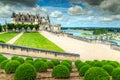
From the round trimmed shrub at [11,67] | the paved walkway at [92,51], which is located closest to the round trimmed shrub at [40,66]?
the round trimmed shrub at [11,67]

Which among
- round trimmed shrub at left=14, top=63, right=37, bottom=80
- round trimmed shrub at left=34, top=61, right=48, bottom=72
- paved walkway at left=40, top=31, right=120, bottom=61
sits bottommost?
paved walkway at left=40, top=31, right=120, bottom=61

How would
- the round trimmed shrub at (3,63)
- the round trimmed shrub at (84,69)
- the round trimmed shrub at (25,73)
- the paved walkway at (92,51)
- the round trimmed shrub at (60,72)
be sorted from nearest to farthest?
the round trimmed shrub at (25,73) → the round trimmed shrub at (60,72) → the round trimmed shrub at (84,69) → the round trimmed shrub at (3,63) → the paved walkway at (92,51)

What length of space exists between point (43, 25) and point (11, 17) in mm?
24986

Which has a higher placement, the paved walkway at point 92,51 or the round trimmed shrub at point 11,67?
the round trimmed shrub at point 11,67

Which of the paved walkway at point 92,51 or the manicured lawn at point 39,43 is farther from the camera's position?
the manicured lawn at point 39,43

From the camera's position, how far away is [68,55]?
86.2 feet

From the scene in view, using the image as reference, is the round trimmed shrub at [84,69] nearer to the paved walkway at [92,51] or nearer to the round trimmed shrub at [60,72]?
the round trimmed shrub at [60,72]

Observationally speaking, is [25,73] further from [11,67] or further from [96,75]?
[96,75]

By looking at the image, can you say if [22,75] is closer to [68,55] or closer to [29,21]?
[68,55]

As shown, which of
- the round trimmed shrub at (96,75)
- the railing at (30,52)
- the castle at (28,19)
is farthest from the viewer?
the castle at (28,19)

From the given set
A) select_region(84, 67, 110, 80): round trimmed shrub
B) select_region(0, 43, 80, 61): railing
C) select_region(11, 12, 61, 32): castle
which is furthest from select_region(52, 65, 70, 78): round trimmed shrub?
select_region(11, 12, 61, 32): castle

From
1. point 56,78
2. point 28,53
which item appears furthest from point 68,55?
point 56,78

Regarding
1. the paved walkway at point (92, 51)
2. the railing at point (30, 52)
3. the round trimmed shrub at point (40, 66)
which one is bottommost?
the paved walkway at point (92, 51)

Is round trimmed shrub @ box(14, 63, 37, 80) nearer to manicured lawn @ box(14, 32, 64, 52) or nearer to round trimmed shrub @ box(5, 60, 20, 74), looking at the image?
round trimmed shrub @ box(5, 60, 20, 74)
